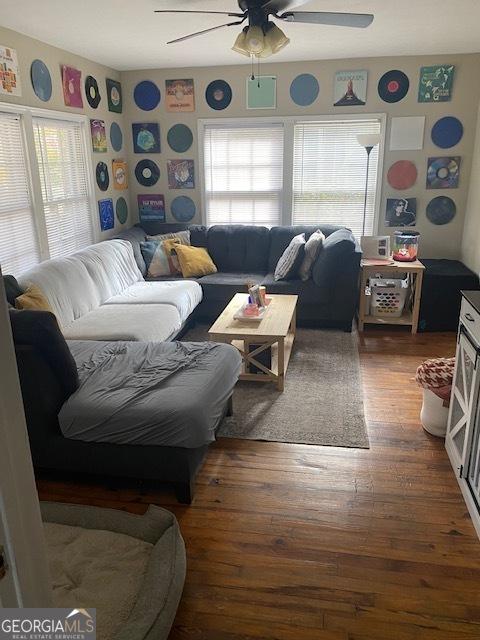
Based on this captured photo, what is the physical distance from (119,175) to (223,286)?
5.92 ft

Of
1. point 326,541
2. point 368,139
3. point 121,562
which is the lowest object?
point 326,541

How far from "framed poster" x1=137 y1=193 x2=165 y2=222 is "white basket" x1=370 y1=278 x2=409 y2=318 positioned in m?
2.50

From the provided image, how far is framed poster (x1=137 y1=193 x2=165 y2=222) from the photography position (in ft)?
18.2

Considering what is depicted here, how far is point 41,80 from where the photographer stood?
3852 mm

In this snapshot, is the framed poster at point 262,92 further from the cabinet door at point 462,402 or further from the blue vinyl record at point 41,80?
the cabinet door at point 462,402

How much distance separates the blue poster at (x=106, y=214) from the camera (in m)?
4.93

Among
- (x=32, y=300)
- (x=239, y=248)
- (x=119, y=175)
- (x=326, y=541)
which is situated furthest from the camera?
(x=119, y=175)

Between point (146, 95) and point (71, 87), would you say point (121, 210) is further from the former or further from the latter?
point (71, 87)

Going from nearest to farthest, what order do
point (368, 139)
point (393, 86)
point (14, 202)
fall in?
point (14, 202) < point (368, 139) < point (393, 86)

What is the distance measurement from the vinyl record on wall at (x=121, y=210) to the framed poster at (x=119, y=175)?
0.14m

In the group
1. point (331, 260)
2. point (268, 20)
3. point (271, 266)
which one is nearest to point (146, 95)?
point (271, 266)

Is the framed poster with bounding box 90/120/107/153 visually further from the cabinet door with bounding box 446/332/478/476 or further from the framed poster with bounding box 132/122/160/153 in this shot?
the cabinet door with bounding box 446/332/478/476

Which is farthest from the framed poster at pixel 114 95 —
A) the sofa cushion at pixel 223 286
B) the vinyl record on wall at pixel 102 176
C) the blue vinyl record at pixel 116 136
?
the sofa cushion at pixel 223 286

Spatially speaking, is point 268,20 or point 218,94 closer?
point 268,20
